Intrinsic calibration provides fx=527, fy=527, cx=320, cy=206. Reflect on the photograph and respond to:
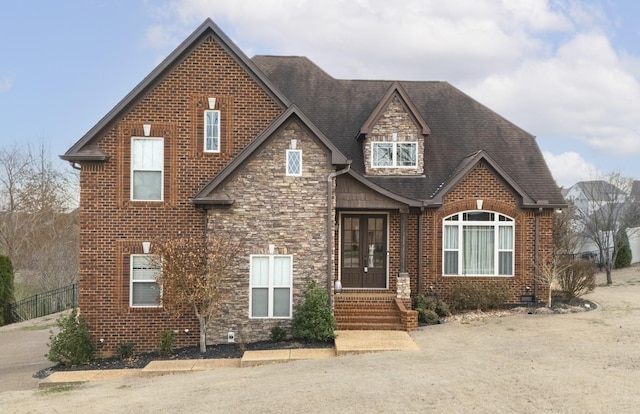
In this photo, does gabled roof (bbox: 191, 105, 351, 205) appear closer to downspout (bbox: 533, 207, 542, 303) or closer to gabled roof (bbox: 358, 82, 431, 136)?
gabled roof (bbox: 358, 82, 431, 136)

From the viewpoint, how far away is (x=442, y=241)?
17141mm

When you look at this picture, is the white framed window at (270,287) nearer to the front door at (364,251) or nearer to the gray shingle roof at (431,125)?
the front door at (364,251)

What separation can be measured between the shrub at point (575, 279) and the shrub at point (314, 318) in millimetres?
8743

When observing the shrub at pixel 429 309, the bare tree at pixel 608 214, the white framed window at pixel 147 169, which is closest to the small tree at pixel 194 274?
the white framed window at pixel 147 169

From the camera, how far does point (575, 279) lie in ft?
56.9

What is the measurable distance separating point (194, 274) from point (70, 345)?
3675mm

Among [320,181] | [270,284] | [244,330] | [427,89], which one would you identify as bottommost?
[244,330]

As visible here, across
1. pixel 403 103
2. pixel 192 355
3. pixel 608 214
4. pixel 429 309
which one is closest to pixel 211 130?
pixel 192 355

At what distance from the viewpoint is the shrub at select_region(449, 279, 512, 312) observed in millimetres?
16344

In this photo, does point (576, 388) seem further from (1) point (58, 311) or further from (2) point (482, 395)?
(1) point (58, 311)

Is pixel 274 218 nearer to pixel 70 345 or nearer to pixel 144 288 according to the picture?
pixel 144 288

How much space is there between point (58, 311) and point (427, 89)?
2021cm

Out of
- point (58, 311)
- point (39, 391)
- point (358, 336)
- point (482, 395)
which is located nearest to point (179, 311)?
point (39, 391)

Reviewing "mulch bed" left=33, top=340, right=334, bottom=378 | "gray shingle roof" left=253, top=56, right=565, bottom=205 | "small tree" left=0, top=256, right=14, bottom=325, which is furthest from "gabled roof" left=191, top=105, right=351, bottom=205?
"small tree" left=0, top=256, right=14, bottom=325
